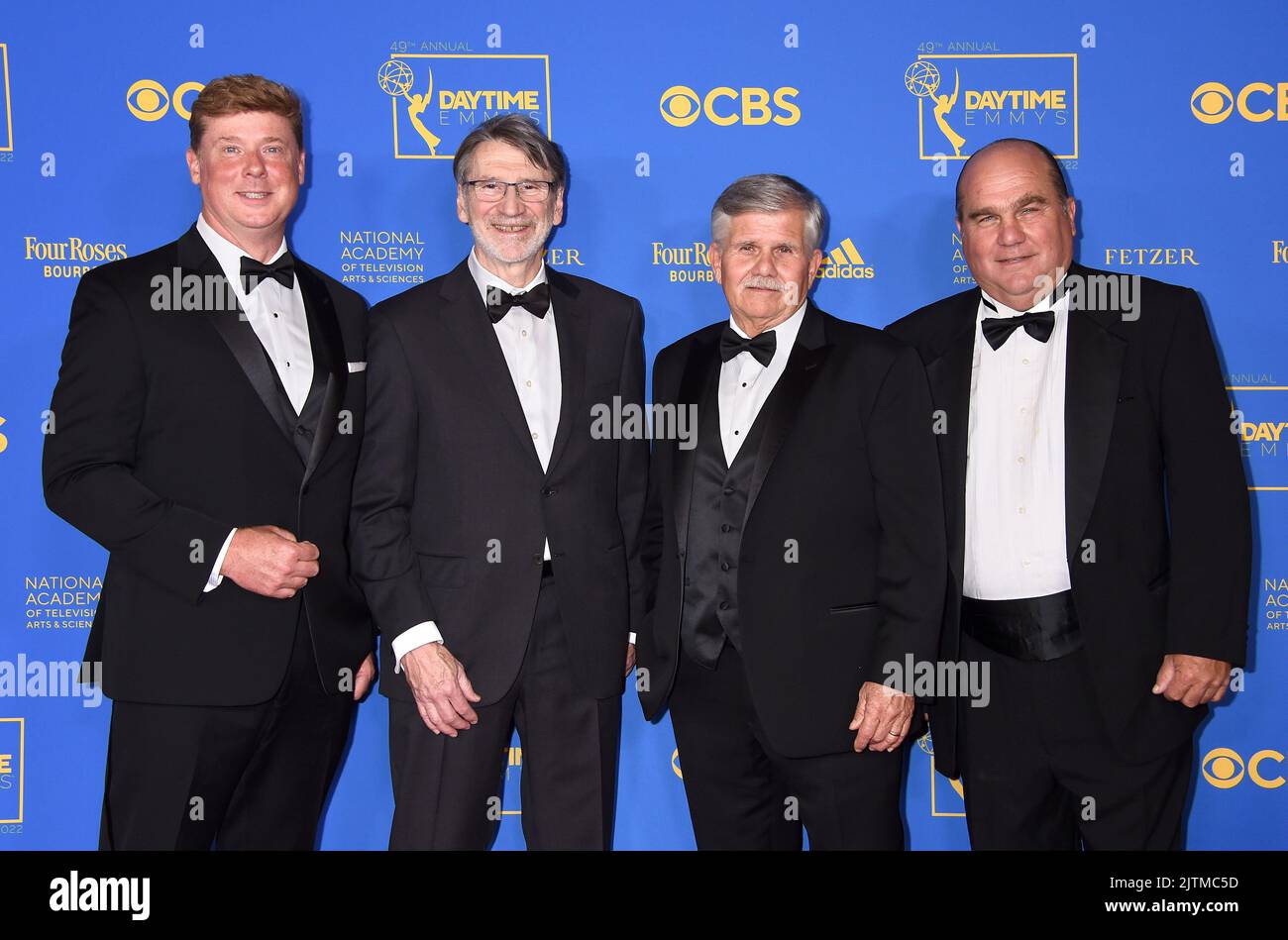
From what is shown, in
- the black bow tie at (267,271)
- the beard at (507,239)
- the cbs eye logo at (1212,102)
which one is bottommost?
the black bow tie at (267,271)

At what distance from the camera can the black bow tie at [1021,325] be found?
2.75m

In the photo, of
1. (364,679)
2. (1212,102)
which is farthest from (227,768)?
(1212,102)

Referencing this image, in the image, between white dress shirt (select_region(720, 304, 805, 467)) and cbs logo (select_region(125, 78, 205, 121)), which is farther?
cbs logo (select_region(125, 78, 205, 121))

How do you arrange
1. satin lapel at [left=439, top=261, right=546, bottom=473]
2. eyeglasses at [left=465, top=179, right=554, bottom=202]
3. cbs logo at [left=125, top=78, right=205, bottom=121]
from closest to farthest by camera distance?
satin lapel at [left=439, top=261, right=546, bottom=473] < eyeglasses at [left=465, top=179, right=554, bottom=202] < cbs logo at [left=125, top=78, right=205, bottom=121]

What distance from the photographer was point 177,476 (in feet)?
8.62

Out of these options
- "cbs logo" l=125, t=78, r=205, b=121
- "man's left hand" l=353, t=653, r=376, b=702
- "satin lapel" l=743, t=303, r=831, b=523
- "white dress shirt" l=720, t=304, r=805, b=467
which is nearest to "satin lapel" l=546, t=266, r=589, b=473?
"white dress shirt" l=720, t=304, r=805, b=467

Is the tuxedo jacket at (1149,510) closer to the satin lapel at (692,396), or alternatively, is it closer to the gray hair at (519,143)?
the satin lapel at (692,396)

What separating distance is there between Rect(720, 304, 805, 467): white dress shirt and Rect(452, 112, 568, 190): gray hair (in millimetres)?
674

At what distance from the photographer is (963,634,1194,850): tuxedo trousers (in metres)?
2.68

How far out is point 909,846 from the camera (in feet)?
11.8

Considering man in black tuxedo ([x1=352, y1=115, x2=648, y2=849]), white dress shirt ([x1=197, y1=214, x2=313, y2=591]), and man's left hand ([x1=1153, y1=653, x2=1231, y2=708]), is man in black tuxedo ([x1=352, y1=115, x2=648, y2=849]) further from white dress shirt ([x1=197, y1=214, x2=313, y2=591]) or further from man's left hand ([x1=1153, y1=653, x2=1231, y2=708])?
man's left hand ([x1=1153, y1=653, x2=1231, y2=708])

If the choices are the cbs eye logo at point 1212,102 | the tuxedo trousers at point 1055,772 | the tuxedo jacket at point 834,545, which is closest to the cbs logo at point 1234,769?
the tuxedo trousers at point 1055,772

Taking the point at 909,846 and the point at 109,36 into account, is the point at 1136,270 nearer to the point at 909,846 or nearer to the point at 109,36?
the point at 909,846

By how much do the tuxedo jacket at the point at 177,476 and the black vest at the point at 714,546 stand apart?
0.94 m
